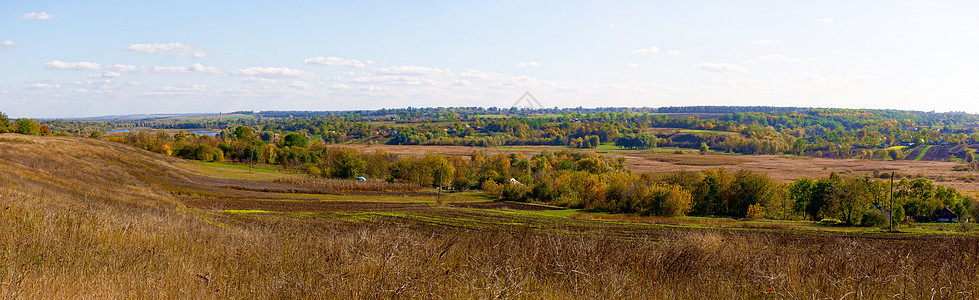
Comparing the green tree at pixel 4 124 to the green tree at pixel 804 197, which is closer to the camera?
the green tree at pixel 804 197

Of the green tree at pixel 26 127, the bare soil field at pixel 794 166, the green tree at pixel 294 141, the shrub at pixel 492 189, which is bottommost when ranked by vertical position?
the bare soil field at pixel 794 166

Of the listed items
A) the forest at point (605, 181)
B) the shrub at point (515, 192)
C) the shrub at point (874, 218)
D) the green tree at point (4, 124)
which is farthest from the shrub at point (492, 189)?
the green tree at point (4, 124)

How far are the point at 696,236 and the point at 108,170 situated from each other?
164 feet

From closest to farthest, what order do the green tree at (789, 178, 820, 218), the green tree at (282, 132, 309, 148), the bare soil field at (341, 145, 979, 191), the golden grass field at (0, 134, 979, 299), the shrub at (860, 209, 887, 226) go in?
1. the golden grass field at (0, 134, 979, 299)
2. the shrub at (860, 209, 887, 226)
3. the green tree at (789, 178, 820, 218)
4. the bare soil field at (341, 145, 979, 191)
5. the green tree at (282, 132, 309, 148)

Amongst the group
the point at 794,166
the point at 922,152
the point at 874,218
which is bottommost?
the point at 794,166

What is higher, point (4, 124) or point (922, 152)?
point (4, 124)

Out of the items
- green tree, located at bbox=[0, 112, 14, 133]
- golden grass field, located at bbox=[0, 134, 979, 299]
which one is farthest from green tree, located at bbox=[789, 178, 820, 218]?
green tree, located at bbox=[0, 112, 14, 133]

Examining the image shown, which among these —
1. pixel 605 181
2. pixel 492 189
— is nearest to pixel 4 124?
pixel 492 189

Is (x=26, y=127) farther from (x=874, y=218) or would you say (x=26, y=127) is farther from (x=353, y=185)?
(x=874, y=218)

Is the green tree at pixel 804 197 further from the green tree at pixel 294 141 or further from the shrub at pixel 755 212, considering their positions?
the green tree at pixel 294 141

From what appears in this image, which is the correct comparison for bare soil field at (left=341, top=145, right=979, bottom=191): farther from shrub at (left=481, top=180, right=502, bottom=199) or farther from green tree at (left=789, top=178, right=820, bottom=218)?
shrub at (left=481, top=180, right=502, bottom=199)

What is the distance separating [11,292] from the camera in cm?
497

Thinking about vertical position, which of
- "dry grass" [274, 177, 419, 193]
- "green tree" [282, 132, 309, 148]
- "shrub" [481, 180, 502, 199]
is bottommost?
"shrub" [481, 180, 502, 199]

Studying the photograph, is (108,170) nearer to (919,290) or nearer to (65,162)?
(65,162)
